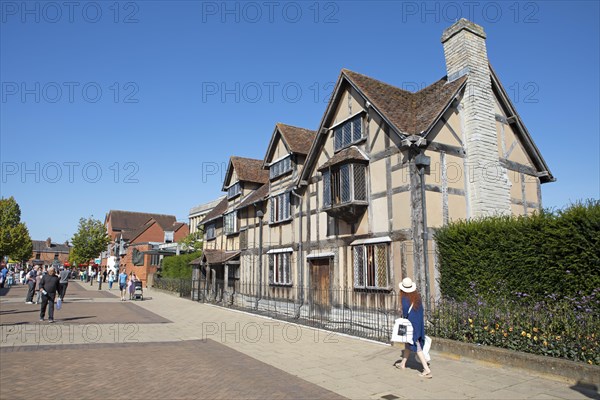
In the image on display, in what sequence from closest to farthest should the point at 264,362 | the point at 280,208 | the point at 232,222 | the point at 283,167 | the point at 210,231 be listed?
the point at 264,362
the point at 280,208
the point at 283,167
the point at 232,222
the point at 210,231

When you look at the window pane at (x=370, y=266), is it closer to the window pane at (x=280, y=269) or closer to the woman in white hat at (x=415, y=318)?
the woman in white hat at (x=415, y=318)

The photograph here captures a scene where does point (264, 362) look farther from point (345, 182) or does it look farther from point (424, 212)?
point (345, 182)

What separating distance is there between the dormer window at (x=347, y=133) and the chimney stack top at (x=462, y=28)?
475 centimetres

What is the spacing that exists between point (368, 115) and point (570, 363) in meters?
10.5

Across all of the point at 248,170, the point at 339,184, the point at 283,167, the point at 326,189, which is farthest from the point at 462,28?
the point at 248,170

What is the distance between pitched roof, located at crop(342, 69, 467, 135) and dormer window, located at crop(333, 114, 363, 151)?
1223 mm

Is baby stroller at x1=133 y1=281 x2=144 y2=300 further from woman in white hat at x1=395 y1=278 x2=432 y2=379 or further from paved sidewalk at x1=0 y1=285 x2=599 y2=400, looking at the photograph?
woman in white hat at x1=395 y1=278 x2=432 y2=379

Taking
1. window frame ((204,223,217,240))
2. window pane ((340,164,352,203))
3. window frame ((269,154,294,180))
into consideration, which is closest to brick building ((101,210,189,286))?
window frame ((204,223,217,240))

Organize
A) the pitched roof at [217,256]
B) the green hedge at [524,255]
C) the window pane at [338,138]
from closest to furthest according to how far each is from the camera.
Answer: the green hedge at [524,255], the window pane at [338,138], the pitched roof at [217,256]

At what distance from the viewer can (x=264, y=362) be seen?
9820 mm

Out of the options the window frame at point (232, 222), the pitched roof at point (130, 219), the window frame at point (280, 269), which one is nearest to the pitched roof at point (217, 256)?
the window frame at point (232, 222)

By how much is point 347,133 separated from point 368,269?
557 cm

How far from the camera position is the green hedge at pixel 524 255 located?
30.8 feet

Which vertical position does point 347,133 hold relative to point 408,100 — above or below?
below
